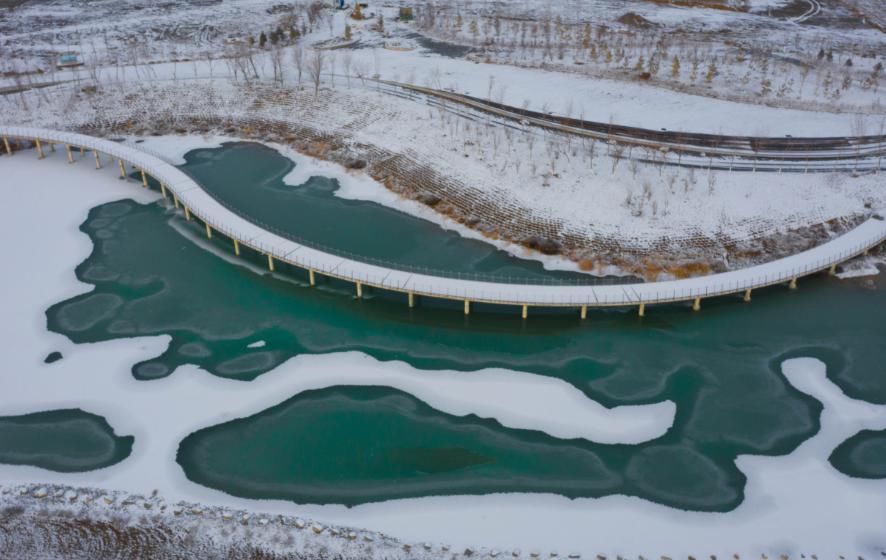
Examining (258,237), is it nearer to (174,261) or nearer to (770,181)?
(174,261)

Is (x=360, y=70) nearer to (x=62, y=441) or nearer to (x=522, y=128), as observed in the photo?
(x=522, y=128)

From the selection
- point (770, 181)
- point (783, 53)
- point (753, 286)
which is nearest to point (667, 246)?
point (753, 286)

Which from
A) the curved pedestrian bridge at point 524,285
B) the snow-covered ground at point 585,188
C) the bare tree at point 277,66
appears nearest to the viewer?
the curved pedestrian bridge at point 524,285

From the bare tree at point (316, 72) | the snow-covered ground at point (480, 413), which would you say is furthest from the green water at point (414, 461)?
the bare tree at point (316, 72)

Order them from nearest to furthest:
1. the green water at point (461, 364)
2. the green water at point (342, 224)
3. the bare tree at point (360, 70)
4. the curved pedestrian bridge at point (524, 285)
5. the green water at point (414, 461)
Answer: the green water at point (414, 461) < the green water at point (461, 364) < the curved pedestrian bridge at point (524, 285) < the green water at point (342, 224) < the bare tree at point (360, 70)

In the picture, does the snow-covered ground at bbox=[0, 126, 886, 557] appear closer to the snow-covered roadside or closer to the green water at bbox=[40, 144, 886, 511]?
the green water at bbox=[40, 144, 886, 511]

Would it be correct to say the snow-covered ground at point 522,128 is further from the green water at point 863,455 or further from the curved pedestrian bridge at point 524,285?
the green water at point 863,455
